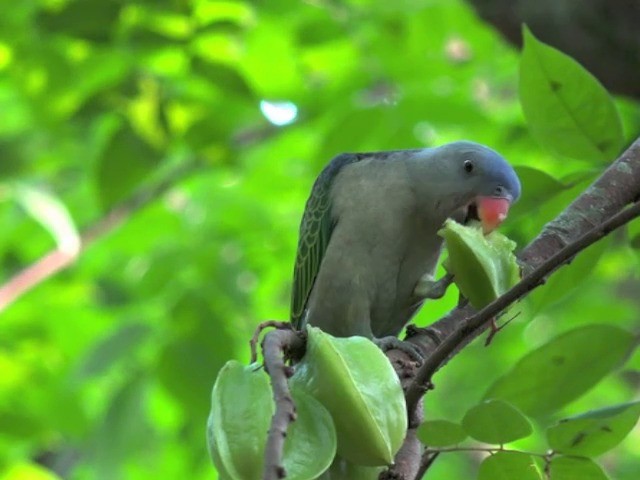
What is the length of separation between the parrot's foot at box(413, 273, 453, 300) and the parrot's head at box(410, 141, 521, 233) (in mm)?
146

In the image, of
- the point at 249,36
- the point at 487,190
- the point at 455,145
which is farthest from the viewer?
the point at 249,36

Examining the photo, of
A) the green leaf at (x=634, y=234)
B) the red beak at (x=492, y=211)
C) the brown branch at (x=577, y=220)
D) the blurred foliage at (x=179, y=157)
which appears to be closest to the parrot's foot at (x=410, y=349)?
the brown branch at (x=577, y=220)

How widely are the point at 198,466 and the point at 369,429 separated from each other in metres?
2.33

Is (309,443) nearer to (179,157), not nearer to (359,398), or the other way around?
(359,398)

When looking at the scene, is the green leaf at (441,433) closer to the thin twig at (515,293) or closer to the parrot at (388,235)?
the thin twig at (515,293)

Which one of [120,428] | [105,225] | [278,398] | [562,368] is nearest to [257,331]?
[278,398]

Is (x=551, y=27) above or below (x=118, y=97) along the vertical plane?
below

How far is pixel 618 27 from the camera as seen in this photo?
260cm

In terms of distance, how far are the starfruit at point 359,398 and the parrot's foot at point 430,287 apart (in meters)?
0.73

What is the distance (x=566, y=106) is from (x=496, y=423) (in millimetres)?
636

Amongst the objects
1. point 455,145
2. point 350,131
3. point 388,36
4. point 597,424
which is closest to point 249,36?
point 388,36

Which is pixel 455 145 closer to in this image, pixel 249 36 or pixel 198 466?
pixel 249 36

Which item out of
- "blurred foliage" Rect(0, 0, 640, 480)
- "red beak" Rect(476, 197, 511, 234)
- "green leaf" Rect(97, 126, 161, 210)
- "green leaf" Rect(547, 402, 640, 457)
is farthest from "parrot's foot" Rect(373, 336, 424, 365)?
"green leaf" Rect(97, 126, 161, 210)

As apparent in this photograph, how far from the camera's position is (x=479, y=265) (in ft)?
4.29
